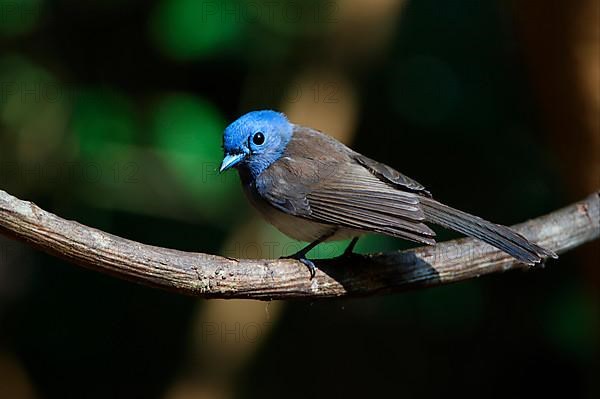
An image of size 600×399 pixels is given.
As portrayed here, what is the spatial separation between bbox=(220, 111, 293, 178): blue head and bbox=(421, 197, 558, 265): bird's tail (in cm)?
91

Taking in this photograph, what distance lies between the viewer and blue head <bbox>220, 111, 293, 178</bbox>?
403 centimetres

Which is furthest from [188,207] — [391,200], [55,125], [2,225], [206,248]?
[2,225]

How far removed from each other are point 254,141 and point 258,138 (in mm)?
24

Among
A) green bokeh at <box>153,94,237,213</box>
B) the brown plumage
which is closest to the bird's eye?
the brown plumage

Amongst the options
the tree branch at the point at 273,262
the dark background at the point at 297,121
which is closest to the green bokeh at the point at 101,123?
the dark background at the point at 297,121

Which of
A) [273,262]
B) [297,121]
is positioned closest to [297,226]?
[273,262]

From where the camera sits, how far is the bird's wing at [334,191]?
135 inches

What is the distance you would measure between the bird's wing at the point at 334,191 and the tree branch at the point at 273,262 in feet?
0.69

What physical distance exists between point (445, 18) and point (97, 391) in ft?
11.6

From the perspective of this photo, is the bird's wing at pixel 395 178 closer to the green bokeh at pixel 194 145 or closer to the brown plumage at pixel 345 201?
the brown plumage at pixel 345 201

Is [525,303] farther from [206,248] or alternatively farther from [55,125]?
[55,125]

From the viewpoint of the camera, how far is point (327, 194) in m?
3.79

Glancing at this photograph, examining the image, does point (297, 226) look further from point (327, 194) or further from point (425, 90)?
point (425, 90)

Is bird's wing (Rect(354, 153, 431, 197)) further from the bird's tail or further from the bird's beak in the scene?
the bird's beak
